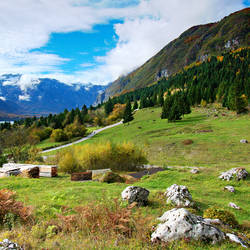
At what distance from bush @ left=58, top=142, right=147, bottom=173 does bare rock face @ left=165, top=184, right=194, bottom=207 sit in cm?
1640

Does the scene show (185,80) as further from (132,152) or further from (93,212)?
(93,212)

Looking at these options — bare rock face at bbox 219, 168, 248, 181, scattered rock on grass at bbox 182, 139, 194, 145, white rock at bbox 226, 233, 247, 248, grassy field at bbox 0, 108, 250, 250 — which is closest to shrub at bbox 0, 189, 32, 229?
grassy field at bbox 0, 108, 250, 250

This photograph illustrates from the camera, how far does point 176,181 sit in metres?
19.4

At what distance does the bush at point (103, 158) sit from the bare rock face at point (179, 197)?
16.4 meters

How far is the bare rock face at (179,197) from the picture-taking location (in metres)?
10.4

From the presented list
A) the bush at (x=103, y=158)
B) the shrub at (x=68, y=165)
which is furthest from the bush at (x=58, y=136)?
the shrub at (x=68, y=165)

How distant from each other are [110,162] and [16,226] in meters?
20.7

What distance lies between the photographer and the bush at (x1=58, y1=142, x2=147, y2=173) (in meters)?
26.5

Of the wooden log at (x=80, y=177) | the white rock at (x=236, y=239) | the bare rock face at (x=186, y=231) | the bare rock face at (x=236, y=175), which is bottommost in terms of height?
the bare rock face at (x=236, y=175)

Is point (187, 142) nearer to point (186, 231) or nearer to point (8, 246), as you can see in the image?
point (186, 231)

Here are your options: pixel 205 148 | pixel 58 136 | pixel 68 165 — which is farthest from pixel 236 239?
pixel 58 136

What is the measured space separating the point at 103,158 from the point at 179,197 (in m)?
17.5

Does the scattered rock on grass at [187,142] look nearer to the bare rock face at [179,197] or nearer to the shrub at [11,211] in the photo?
the bare rock face at [179,197]

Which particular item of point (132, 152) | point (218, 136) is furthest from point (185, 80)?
point (132, 152)
